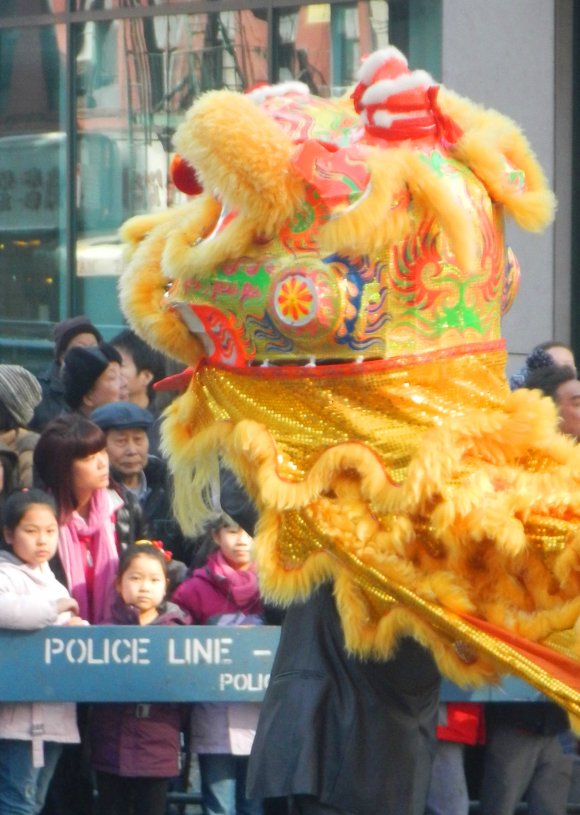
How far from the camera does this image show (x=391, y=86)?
11.2 feet

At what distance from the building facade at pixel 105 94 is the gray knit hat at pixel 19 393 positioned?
376cm

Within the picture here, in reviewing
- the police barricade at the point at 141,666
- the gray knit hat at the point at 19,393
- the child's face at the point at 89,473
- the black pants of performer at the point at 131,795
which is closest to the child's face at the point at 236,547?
the police barricade at the point at 141,666

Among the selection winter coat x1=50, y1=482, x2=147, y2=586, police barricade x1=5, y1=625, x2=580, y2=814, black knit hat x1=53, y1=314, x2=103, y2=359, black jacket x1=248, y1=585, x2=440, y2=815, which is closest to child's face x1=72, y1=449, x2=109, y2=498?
winter coat x1=50, y1=482, x2=147, y2=586

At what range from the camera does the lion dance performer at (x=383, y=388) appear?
3295mm

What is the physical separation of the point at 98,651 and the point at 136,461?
1.09 metres

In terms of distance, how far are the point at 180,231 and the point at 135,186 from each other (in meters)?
7.36

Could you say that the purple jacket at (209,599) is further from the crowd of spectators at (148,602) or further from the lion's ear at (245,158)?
the lion's ear at (245,158)

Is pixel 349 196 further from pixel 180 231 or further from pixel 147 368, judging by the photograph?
pixel 147 368

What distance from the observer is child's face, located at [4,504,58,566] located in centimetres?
539

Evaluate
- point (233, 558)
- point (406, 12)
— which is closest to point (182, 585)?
point (233, 558)

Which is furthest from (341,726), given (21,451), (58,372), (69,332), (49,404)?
(69,332)

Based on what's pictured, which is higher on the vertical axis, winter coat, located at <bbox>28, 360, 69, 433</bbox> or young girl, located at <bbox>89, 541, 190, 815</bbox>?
winter coat, located at <bbox>28, 360, 69, 433</bbox>

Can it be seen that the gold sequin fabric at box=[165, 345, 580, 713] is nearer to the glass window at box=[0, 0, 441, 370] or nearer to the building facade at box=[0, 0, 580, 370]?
the building facade at box=[0, 0, 580, 370]

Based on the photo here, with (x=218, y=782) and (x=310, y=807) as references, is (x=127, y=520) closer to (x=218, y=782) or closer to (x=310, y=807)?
(x=218, y=782)
